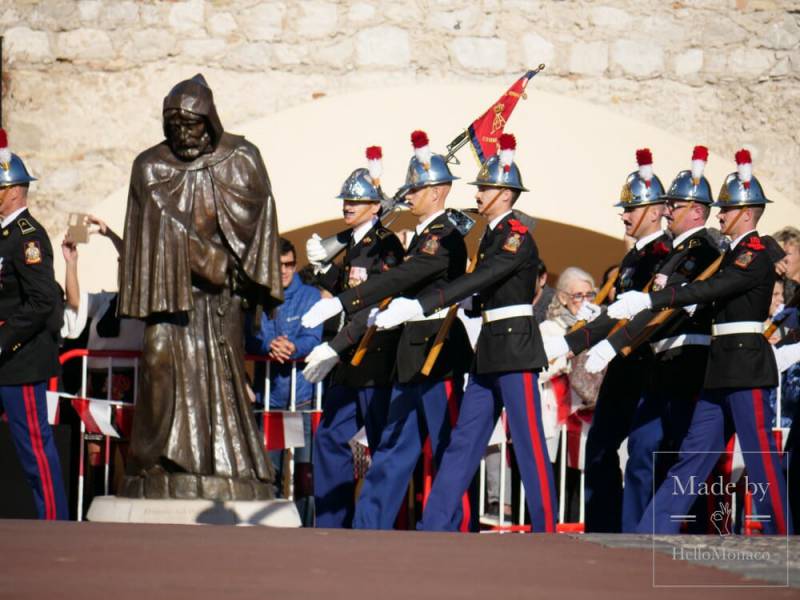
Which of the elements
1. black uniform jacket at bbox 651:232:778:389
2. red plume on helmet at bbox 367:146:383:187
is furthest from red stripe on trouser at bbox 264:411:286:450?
black uniform jacket at bbox 651:232:778:389

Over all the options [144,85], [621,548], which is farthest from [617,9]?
[621,548]

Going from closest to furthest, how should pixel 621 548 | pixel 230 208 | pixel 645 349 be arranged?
1. pixel 621 548
2. pixel 230 208
3. pixel 645 349

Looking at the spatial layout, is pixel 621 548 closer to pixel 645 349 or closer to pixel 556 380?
pixel 645 349

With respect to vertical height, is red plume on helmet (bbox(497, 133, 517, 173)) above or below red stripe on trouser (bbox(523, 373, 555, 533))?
above

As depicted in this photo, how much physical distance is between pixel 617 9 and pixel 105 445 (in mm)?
5314

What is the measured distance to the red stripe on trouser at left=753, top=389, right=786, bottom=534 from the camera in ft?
25.5

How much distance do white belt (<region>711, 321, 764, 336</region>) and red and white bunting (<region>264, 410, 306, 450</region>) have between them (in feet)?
7.55

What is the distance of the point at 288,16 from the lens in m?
12.6

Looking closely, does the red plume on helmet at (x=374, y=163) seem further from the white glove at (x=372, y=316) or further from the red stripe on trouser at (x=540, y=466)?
the red stripe on trouser at (x=540, y=466)

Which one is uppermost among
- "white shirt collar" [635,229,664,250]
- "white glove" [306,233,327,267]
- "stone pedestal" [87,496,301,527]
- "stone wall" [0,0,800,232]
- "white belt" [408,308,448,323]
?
"stone wall" [0,0,800,232]

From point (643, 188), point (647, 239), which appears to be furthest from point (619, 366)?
point (643, 188)

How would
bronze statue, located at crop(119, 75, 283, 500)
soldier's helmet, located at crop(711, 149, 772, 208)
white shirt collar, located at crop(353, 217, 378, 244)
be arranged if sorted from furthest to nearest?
white shirt collar, located at crop(353, 217, 378, 244)
soldier's helmet, located at crop(711, 149, 772, 208)
bronze statue, located at crop(119, 75, 283, 500)

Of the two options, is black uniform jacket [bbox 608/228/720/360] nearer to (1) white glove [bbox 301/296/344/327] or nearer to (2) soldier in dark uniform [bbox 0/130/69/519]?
(1) white glove [bbox 301/296/344/327]

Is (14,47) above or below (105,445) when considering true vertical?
above
